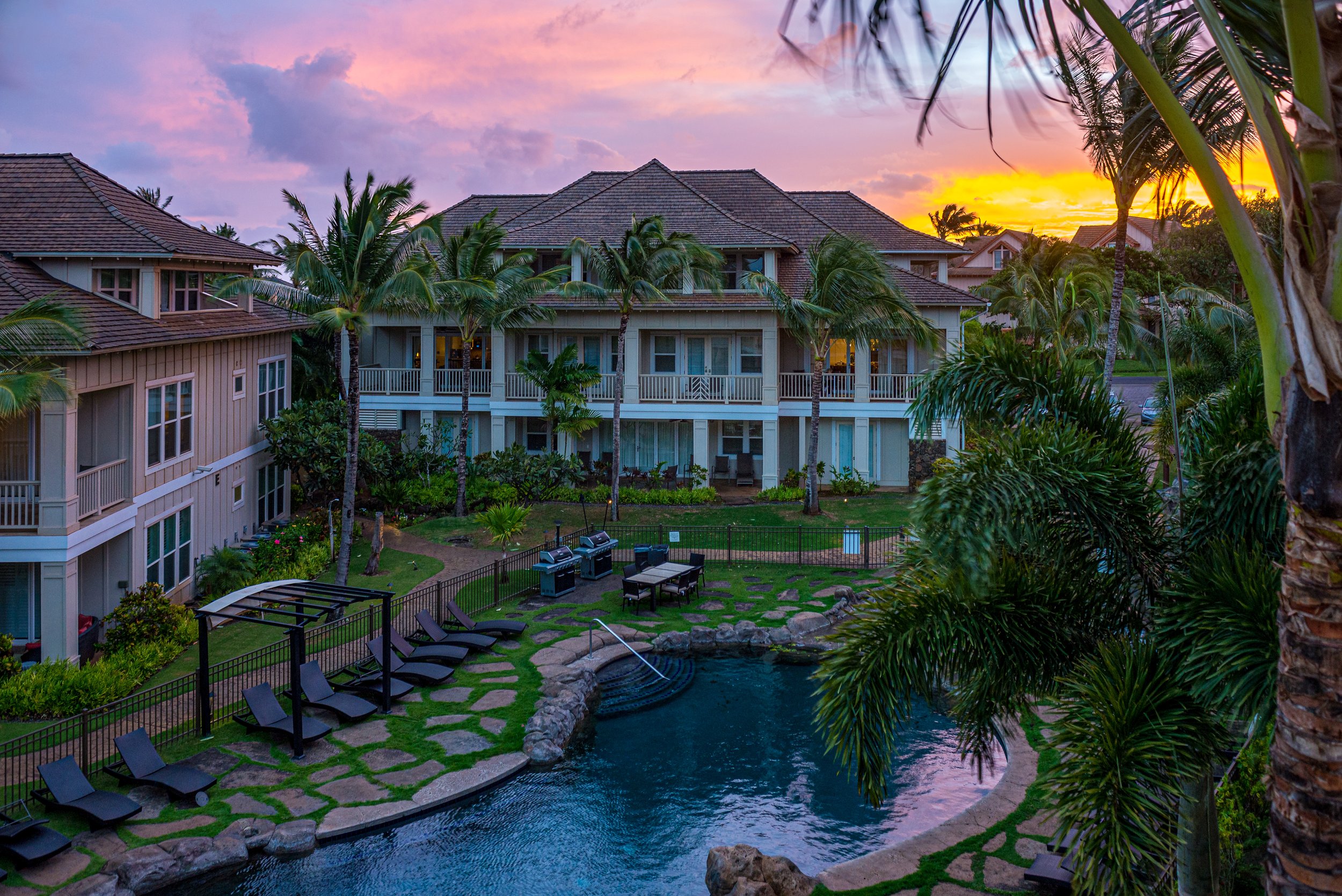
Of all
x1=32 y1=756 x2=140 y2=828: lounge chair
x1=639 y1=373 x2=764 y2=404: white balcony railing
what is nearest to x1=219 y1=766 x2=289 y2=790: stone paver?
x1=32 y1=756 x2=140 y2=828: lounge chair

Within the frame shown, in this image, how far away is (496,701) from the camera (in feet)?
52.1

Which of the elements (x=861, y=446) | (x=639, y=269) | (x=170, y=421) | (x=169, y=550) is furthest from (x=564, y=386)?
(x=169, y=550)

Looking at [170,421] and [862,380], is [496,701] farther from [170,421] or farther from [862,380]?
[862,380]

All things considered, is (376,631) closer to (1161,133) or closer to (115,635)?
(115,635)

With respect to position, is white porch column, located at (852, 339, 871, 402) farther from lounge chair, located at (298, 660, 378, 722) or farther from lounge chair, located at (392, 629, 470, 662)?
lounge chair, located at (298, 660, 378, 722)

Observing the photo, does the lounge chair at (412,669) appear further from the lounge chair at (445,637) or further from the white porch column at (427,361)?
the white porch column at (427,361)

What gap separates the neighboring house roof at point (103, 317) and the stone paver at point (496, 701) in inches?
345

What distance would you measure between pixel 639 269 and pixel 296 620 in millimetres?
15985

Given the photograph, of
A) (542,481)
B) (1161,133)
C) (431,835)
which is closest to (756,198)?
(542,481)

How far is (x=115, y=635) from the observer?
17969 millimetres

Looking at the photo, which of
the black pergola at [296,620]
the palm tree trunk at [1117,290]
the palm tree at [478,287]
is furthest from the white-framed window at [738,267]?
the black pergola at [296,620]

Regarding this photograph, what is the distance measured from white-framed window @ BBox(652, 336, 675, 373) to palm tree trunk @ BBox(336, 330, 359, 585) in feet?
48.0

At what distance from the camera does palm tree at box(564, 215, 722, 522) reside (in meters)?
27.9

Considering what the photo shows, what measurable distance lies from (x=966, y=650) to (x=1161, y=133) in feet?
37.7
